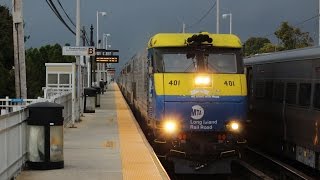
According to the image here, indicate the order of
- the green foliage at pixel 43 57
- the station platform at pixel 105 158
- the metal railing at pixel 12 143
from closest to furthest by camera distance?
the metal railing at pixel 12 143
the station platform at pixel 105 158
the green foliage at pixel 43 57

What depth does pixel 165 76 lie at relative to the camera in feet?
→ 44.7

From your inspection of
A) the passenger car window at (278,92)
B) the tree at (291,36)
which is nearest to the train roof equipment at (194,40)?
the passenger car window at (278,92)

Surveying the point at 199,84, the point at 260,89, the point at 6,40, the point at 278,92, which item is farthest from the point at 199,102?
the point at 6,40

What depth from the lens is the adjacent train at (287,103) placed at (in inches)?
509

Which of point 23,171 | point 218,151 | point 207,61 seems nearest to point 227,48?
point 207,61

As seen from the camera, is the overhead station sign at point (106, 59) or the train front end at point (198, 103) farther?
the overhead station sign at point (106, 59)

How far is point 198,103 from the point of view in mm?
13297

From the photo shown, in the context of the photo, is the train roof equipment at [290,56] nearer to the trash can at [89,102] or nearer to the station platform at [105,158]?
the station platform at [105,158]

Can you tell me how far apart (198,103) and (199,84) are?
0.44 m

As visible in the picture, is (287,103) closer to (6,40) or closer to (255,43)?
(6,40)

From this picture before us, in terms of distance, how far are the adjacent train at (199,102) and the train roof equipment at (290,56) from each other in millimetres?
1416

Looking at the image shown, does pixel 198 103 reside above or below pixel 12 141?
above

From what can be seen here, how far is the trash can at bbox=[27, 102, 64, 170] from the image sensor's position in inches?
434

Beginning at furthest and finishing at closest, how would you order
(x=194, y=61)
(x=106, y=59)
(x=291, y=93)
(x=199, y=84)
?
(x=106, y=59)
(x=291, y=93)
(x=194, y=61)
(x=199, y=84)
